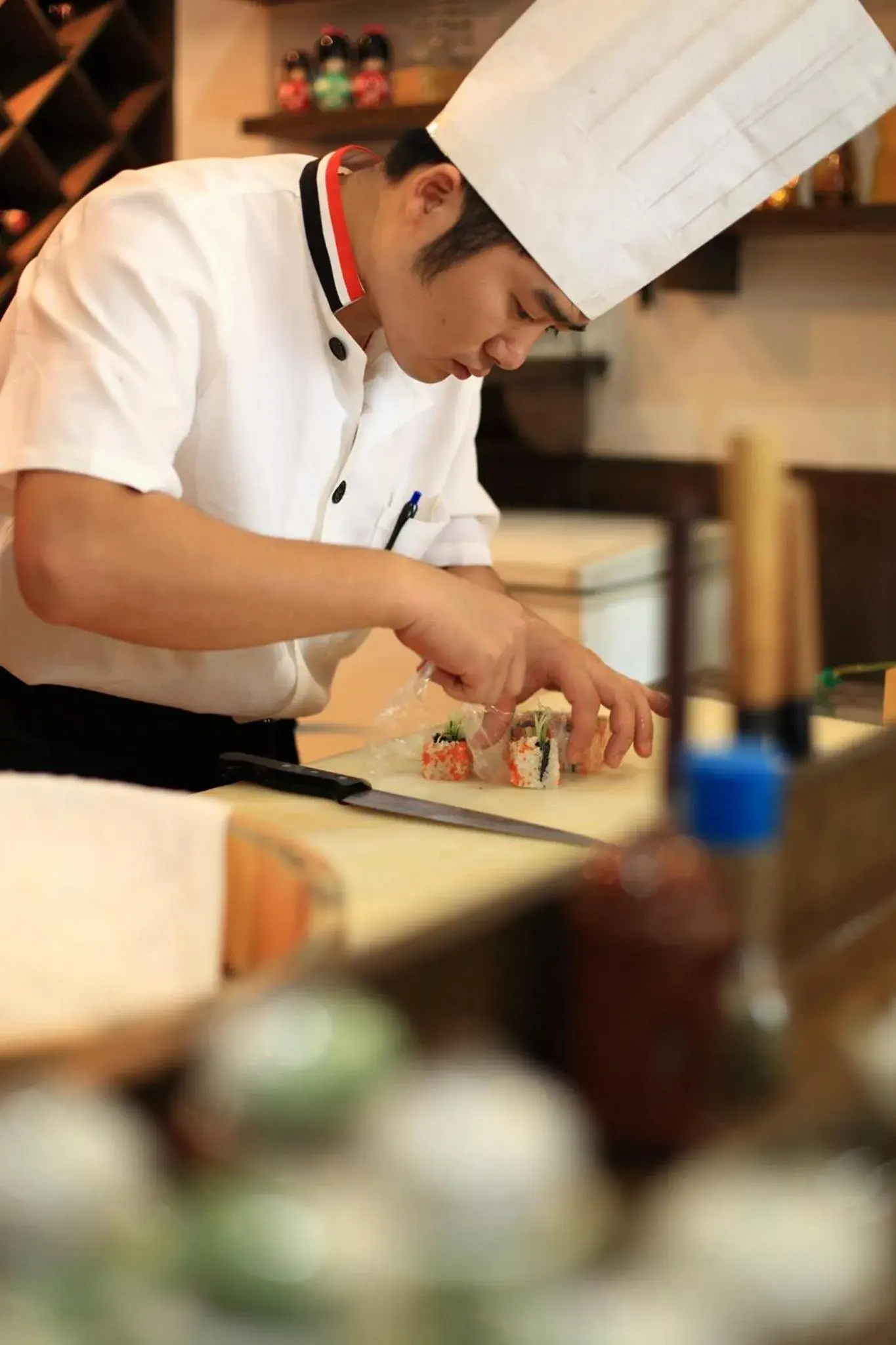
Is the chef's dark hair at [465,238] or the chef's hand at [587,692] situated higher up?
the chef's dark hair at [465,238]

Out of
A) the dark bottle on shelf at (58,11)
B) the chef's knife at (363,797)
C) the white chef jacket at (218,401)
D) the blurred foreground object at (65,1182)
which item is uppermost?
the dark bottle on shelf at (58,11)

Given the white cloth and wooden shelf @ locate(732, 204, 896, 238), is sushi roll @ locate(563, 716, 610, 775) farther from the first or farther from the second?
wooden shelf @ locate(732, 204, 896, 238)

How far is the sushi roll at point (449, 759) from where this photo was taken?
50.2 inches

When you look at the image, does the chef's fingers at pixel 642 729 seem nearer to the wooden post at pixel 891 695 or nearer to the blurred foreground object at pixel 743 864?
the wooden post at pixel 891 695

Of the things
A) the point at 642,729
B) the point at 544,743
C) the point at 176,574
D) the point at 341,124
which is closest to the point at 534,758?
the point at 544,743

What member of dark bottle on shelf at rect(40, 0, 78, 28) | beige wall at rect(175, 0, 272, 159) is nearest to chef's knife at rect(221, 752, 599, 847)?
beige wall at rect(175, 0, 272, 159)

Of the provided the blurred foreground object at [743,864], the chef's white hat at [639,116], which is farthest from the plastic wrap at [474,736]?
the blurred foreground object at [743,864]

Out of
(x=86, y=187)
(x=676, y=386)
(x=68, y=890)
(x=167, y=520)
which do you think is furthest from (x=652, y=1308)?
(x=86, y=187)

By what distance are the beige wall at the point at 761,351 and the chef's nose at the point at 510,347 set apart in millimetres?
1598

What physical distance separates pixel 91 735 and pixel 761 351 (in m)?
1.99

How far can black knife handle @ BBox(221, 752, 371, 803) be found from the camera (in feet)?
3.84

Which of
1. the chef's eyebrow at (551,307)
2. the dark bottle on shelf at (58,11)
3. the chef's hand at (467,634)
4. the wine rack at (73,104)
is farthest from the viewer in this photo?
the dark bottle on shelf at (58,11)

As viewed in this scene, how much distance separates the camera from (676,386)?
312cm

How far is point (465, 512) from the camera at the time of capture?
1.64 meters
